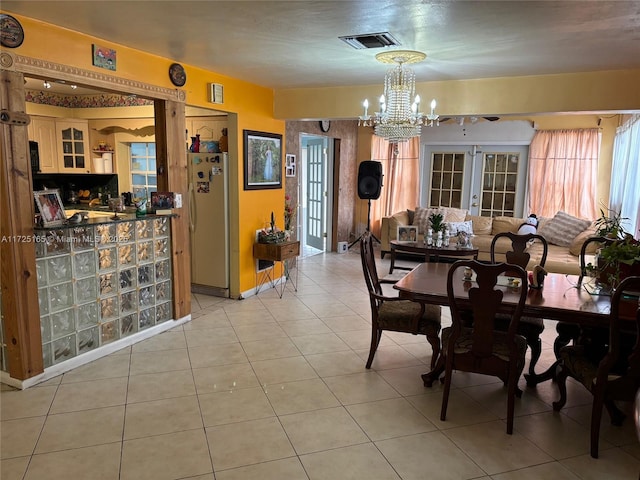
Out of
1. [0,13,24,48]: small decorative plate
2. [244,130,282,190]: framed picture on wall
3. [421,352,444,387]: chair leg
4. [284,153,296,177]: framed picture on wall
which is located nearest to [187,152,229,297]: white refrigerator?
[244,130,282,190]: framed picture on wall

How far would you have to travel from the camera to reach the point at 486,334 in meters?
2.54

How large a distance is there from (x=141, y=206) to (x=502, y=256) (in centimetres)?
483

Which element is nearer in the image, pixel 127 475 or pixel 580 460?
pixel 127 475

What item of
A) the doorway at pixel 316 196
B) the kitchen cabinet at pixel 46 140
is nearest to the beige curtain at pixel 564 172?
the doorway at pixel 316 196

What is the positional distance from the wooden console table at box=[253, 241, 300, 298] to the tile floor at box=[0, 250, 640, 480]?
4.48 feet

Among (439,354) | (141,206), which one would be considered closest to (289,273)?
(141,206)

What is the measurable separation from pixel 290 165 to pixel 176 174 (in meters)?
2.55

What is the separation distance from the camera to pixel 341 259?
7430 millimetres

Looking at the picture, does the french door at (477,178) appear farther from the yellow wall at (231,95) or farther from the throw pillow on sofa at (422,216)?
the yellow wall at (231,95)

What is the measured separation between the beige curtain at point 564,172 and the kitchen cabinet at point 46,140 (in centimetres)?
706

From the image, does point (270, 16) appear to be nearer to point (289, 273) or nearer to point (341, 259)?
point (289, 273)

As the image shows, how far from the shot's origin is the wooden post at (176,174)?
152 inches

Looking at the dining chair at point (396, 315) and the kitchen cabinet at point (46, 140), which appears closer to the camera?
the dining chair at point (396, 315)

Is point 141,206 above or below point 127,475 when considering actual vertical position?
above
